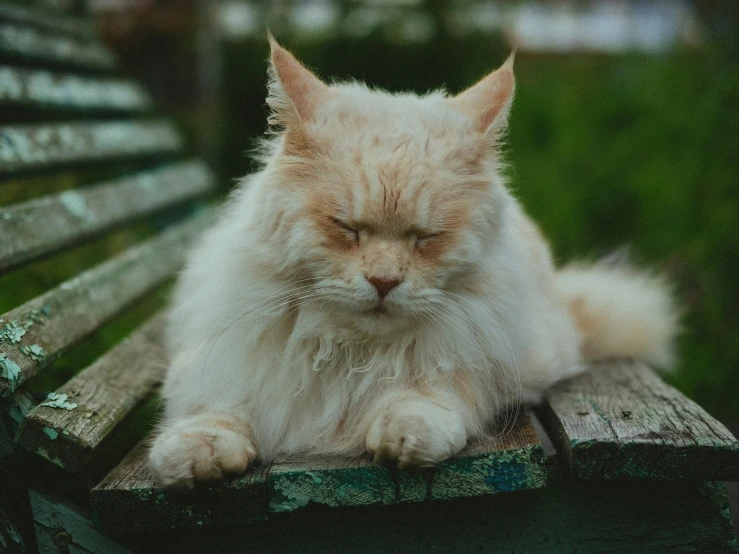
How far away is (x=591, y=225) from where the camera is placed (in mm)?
4098

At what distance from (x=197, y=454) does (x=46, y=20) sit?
7.30 feet

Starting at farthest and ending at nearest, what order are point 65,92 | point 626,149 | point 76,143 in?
1. point 626,149
2. point 65,92
3. point 76,143

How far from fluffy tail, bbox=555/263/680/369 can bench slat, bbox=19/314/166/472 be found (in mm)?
1487

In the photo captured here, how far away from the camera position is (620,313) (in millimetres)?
2514

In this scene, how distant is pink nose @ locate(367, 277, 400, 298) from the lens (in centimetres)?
154

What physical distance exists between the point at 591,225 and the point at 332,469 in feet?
10.0

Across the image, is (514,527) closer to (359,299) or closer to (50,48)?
(359,299)

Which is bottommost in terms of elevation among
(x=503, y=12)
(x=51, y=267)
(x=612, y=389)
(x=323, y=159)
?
(x=51, y=267)

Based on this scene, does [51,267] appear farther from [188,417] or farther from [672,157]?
[672,157]

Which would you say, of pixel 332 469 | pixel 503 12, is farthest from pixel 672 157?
pixel 332 469

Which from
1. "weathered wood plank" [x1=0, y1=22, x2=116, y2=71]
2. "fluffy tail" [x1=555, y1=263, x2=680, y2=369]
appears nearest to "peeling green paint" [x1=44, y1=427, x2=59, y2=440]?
"weathered wood plank" [x1=0, y1=22, x2=116, y2=71]

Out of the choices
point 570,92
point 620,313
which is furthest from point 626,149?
point 620,313

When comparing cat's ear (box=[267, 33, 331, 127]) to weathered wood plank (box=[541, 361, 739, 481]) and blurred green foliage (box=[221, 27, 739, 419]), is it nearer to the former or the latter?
weathered wood plank (box=[541, 361, 739, 481])

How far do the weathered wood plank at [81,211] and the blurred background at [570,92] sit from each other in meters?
0.43
